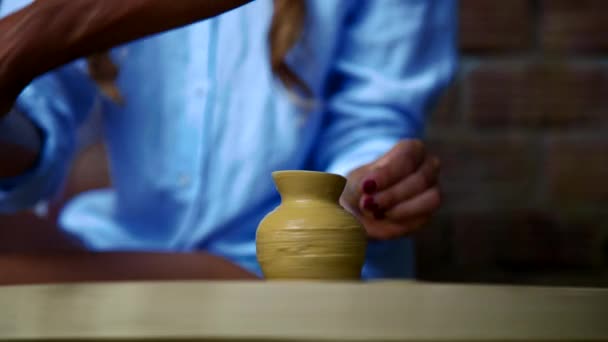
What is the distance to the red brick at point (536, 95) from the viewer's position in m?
1.25

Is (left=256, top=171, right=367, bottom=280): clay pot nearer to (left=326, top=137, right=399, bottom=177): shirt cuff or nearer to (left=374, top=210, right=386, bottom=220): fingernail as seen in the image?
(left=374, top=210, right=386, bottom=220): fingernail

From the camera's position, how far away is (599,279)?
1239 mm

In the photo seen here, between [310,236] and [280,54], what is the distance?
432 mm

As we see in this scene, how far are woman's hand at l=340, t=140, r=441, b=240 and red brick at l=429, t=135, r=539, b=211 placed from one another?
53cm

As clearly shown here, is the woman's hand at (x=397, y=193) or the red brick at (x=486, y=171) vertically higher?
the woman's hand at (x=397, y=193)

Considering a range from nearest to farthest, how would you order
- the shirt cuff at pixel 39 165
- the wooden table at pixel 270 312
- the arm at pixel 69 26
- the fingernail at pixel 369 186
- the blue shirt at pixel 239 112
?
1. the wooden table at pixel 270 312
2. the arm at pixel 69 26
3. the fingernail at pixel 369 186
4. the shirt cuff at pixel 39 165
5. the blue shirt at pixel 239 112

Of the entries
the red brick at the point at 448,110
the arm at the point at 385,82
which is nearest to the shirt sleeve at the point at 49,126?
the arm at the point at 385,82

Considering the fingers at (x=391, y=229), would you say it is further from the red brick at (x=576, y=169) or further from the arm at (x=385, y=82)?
the red brick at (x=576, y=169)

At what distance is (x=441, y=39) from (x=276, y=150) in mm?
266

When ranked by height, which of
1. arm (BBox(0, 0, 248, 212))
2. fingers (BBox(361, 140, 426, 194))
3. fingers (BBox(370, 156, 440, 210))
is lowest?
fingers (BBox(370, 156, 440, 210))

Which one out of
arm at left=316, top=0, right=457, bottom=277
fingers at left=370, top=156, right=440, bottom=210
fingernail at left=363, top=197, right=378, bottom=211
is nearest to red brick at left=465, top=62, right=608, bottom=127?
arm at left=316, top=0, right=457, bottom=277

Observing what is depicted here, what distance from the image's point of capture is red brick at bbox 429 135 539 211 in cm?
125

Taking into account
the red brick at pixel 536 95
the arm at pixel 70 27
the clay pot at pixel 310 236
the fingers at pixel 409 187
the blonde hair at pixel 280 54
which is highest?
the arm at pixel 70 27

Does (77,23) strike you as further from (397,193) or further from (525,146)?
(525,146)
